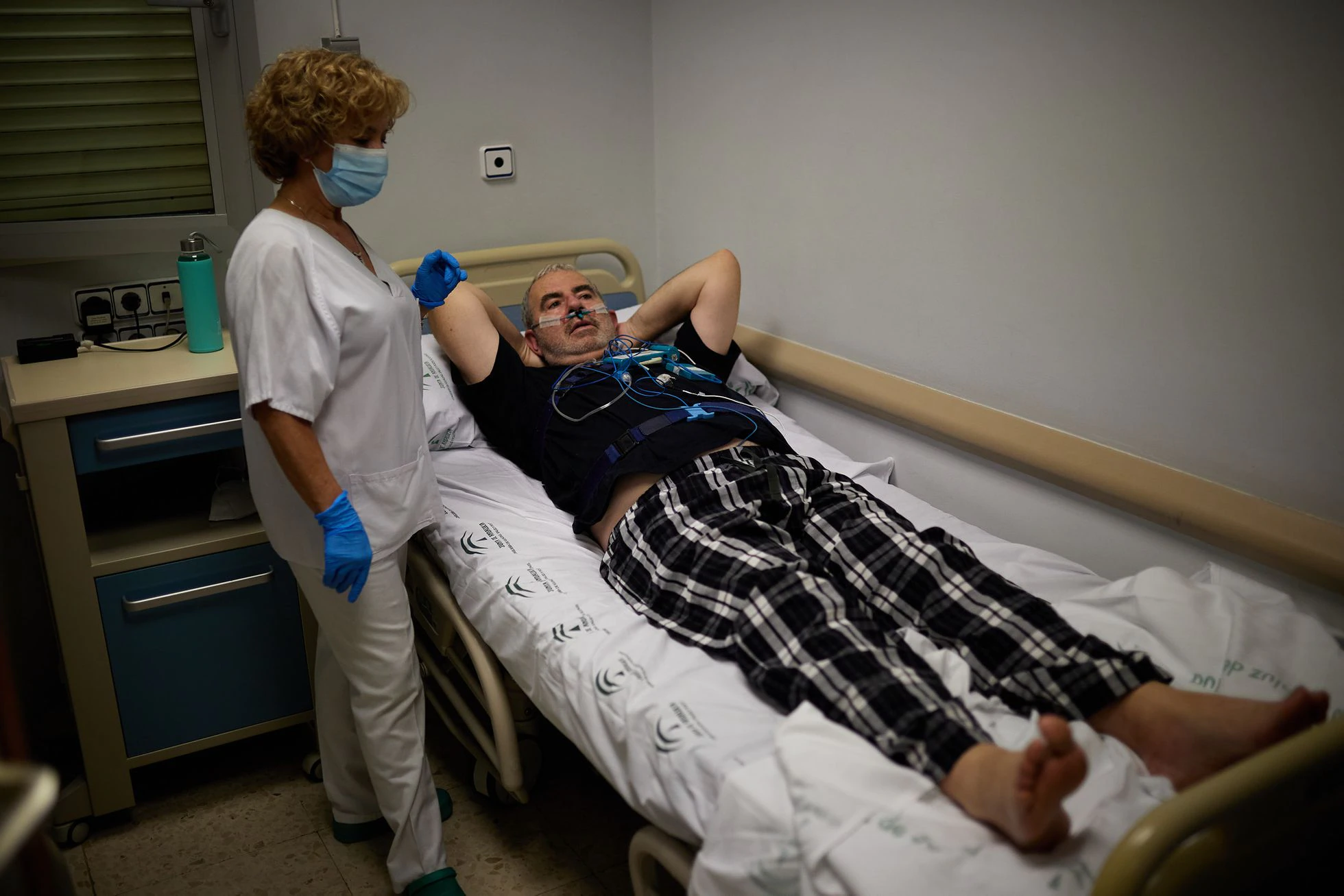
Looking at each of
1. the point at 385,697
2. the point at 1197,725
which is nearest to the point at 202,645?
the point at 385,697

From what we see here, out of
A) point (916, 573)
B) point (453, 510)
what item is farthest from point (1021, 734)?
point (453, 510)

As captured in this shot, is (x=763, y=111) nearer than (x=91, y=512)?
No

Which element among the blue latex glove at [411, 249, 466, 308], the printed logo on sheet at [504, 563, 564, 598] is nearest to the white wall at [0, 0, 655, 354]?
the blue latex glove at [411, 249, 466, 308]

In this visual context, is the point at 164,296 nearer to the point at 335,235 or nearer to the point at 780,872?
the point at 335,235

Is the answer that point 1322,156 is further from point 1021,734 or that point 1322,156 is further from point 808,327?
point 808,327

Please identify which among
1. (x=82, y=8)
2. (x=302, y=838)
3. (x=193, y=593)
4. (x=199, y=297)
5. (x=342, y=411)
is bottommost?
(x=302, y=838)

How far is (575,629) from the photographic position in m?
1.75

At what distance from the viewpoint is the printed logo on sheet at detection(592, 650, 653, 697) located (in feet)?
5.30

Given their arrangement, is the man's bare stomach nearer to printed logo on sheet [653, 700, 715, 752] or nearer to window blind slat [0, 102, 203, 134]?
printed logo on sheet [653, 700, 715, 752]

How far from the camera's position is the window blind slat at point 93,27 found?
227 cm

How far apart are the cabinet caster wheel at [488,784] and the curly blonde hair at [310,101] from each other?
4.13 ft

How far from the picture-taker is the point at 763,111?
106 inches

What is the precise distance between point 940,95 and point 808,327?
0.69m

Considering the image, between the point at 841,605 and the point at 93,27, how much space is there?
2079 mm
